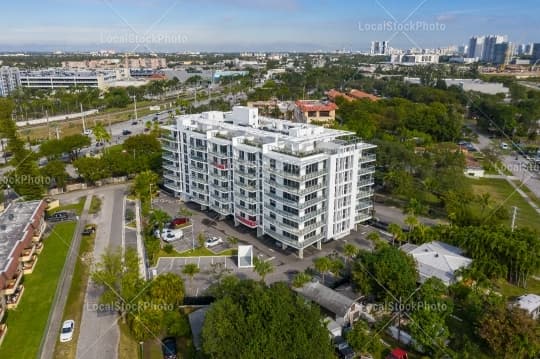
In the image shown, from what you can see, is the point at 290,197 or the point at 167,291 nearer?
the point at 167,291

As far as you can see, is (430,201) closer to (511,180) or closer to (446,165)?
(446,165)

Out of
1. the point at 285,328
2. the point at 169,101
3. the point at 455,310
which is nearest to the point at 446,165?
the point at 455,310

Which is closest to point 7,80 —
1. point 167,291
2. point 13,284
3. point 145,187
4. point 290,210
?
point 145,187

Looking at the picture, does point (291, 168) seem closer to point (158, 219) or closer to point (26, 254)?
point (158, 219)

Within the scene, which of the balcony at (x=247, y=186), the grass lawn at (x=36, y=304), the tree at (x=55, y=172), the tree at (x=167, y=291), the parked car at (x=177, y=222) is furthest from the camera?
the tree at (x=55, y=172)

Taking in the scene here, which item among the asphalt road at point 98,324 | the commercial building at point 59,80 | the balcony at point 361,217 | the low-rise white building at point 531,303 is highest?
the commercial building at point 59,80

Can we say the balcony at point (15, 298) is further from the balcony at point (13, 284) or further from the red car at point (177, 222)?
the red car at point (177, 222)

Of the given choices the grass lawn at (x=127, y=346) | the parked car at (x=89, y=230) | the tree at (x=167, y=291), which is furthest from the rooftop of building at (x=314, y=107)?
the grass lawn at (x=127, y=346)
